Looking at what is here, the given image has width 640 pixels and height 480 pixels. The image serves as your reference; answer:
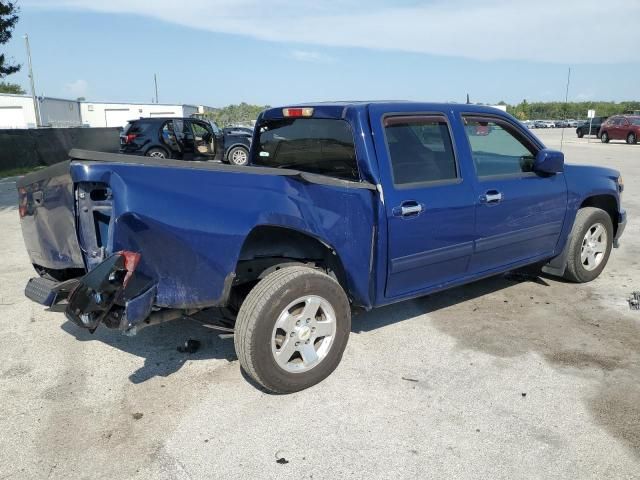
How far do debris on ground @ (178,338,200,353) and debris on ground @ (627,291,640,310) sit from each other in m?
3.83

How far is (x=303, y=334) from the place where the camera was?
11.4 ft

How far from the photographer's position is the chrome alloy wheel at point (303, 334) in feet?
11.1

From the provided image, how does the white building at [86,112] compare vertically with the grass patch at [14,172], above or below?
above

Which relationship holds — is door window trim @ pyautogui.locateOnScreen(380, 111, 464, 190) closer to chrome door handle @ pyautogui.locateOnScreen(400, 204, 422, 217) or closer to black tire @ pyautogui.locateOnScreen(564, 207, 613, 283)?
chrome door handle @ pyautogui.locateOnScreen(400, 204, 422, 217)

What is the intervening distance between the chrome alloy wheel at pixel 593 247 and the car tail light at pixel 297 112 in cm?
311

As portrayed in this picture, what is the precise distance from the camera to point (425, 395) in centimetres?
350

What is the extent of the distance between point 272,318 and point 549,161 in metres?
2.88

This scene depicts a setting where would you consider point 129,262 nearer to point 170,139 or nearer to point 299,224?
point 299,224

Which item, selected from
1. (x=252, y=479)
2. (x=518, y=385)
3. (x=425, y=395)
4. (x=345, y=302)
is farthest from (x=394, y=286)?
(x=252, y=479)

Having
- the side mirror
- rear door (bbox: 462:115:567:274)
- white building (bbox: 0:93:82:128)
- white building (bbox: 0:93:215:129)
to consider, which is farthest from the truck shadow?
white building (bbox: 0:93:215:129)

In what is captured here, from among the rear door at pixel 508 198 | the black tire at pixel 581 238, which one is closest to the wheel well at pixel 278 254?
the rear door at pixel 508 198

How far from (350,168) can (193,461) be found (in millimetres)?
2093

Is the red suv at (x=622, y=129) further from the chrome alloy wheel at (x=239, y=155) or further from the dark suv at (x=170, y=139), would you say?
the dark suv at (x=170, y=139)

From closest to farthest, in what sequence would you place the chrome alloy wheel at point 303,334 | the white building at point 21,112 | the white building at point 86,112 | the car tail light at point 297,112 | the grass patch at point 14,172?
1. the chrome alloy wheel at point 303,334
2. the car tail light at point 297,112
3. the grass patch at point 14,172
4. the white building at point 21,112
5. the white building at point 86,112
